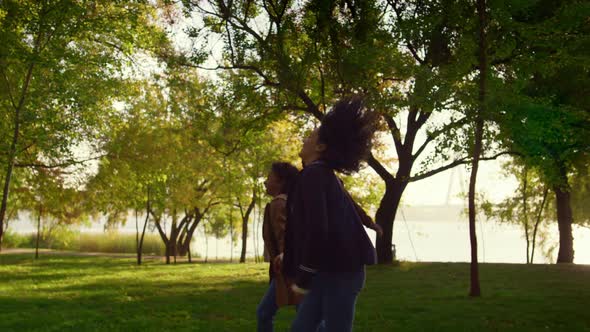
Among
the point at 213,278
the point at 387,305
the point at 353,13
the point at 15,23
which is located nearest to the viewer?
the point at 387,305

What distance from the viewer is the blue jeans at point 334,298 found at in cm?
404

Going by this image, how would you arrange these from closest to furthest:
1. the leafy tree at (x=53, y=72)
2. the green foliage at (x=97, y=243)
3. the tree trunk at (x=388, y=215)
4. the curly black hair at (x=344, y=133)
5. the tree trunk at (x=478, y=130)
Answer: the curly black hair at (x=344, y=133)
the tree trunk at (x=478, y=130)
the leafy tree at (x=53, y=72)
the tree trunk at (x=388, y=215)
the green foliage at (x=97, y=243)

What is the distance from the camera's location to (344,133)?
432cm

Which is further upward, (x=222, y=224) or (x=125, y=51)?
(x=125, y=51)

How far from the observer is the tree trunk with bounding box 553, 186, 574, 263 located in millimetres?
27359

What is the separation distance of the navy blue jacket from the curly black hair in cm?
13

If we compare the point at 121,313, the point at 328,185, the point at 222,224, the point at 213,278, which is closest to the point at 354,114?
the point at 328,185

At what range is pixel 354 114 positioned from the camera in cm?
430

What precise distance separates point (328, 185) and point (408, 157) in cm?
2225

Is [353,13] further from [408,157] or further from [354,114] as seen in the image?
[354,114]

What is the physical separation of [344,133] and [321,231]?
0.79 meters

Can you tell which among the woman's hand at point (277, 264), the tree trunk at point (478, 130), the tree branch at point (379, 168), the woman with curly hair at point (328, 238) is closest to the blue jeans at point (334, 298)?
the woman with curly hair at point (328, 238)

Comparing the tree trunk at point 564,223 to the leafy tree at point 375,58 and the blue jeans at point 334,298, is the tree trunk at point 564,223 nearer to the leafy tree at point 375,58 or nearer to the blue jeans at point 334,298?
the leafy tree at point 375,58

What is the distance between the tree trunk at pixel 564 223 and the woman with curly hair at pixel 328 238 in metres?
25.2
